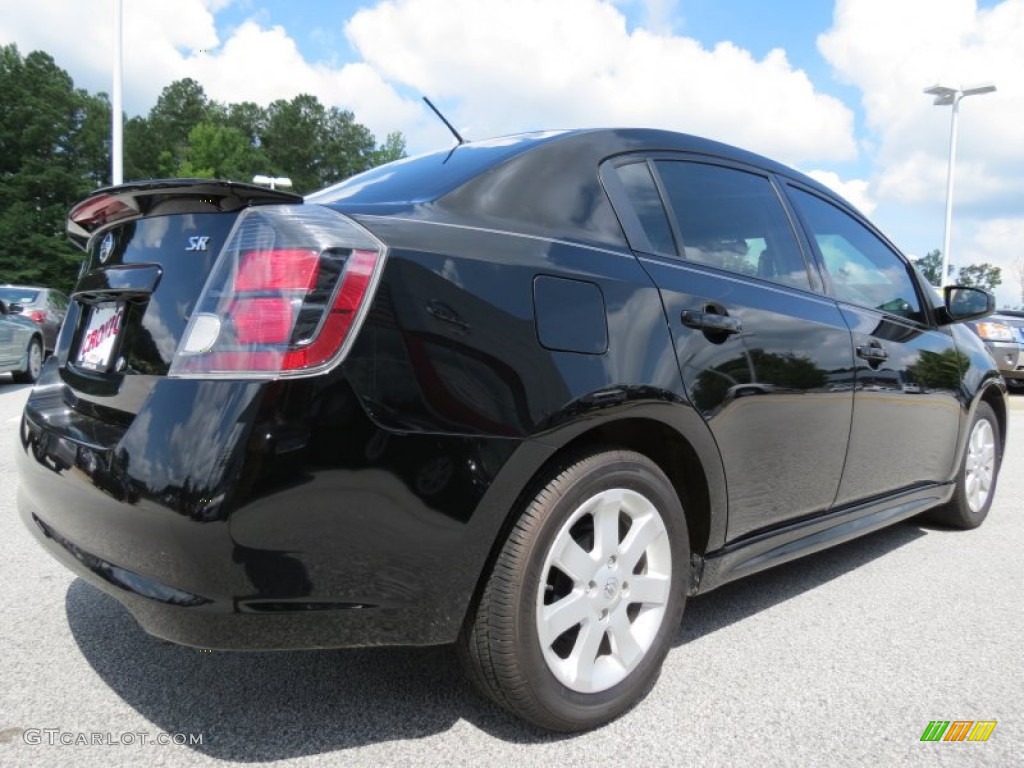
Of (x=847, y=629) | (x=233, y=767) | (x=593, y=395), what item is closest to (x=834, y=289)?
(x=847, y=629)

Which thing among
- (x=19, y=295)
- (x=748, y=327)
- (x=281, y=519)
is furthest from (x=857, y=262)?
(x=19, y=295)

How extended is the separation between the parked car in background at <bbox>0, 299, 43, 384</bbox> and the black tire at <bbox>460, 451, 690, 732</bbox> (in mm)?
10739

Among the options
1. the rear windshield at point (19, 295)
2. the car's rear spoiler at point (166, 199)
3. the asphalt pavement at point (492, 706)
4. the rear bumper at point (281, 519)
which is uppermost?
the car's rear spoiler at point (166, 199)

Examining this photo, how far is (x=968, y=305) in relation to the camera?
3.96 m

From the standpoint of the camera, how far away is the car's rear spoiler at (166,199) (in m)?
1.85

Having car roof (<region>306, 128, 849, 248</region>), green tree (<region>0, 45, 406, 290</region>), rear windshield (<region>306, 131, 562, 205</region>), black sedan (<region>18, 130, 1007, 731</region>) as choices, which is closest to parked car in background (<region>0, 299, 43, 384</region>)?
black sedan (<region>18, 130, 1007, 731</region>)

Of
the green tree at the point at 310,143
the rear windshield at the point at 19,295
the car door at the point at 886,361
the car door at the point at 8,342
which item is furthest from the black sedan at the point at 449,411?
the green tree at the point at 310,143

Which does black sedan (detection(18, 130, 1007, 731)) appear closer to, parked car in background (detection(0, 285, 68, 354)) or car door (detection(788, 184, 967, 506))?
car door (detection(788, 184, 967, 506))

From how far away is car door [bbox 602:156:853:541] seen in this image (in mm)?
2357

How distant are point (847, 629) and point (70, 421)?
8.58ft

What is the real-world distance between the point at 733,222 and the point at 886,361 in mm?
994

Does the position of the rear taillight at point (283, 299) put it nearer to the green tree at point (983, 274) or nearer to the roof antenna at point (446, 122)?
the roof antenna at point (446, 122)

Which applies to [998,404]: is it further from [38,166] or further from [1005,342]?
[38,166]

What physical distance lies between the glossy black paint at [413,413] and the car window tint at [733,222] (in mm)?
116
